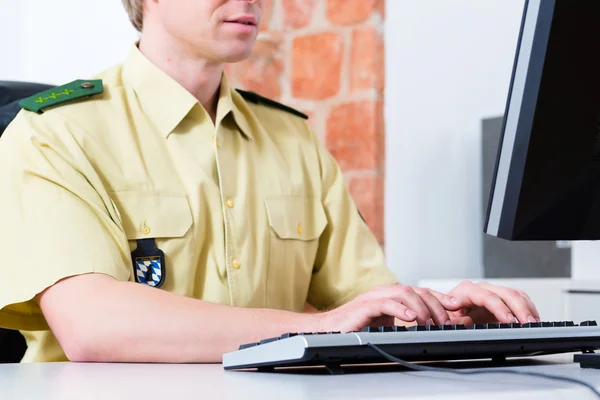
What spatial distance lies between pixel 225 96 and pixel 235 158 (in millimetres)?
105

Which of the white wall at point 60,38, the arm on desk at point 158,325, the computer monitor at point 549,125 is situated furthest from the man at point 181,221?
the white wall at point 60,38

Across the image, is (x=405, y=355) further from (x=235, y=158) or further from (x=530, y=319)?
(x=235, y=158)

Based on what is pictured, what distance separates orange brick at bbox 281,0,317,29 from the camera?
7.50 feet

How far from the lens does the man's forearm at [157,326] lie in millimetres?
887

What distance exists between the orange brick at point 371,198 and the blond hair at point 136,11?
89cm

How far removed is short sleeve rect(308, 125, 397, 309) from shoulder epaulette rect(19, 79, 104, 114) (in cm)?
41

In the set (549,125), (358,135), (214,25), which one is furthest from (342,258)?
(358,135)

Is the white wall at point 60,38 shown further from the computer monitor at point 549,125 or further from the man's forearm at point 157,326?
the computer monitor at point 549,125

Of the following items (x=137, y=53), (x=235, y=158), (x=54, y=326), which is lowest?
(x=54, y=326)

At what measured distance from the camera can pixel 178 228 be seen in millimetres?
1175

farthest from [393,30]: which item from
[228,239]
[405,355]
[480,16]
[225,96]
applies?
[405,355]

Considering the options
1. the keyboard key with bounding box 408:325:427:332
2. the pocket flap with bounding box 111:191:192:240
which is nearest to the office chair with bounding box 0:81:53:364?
the pocket flap with bounding box 111:191:192:240

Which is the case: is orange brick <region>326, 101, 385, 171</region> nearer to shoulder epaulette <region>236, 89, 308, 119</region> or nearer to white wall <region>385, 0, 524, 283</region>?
white wall <region>385, 0, 524, 283</region>

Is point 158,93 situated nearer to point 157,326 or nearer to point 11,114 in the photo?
point 11,114
